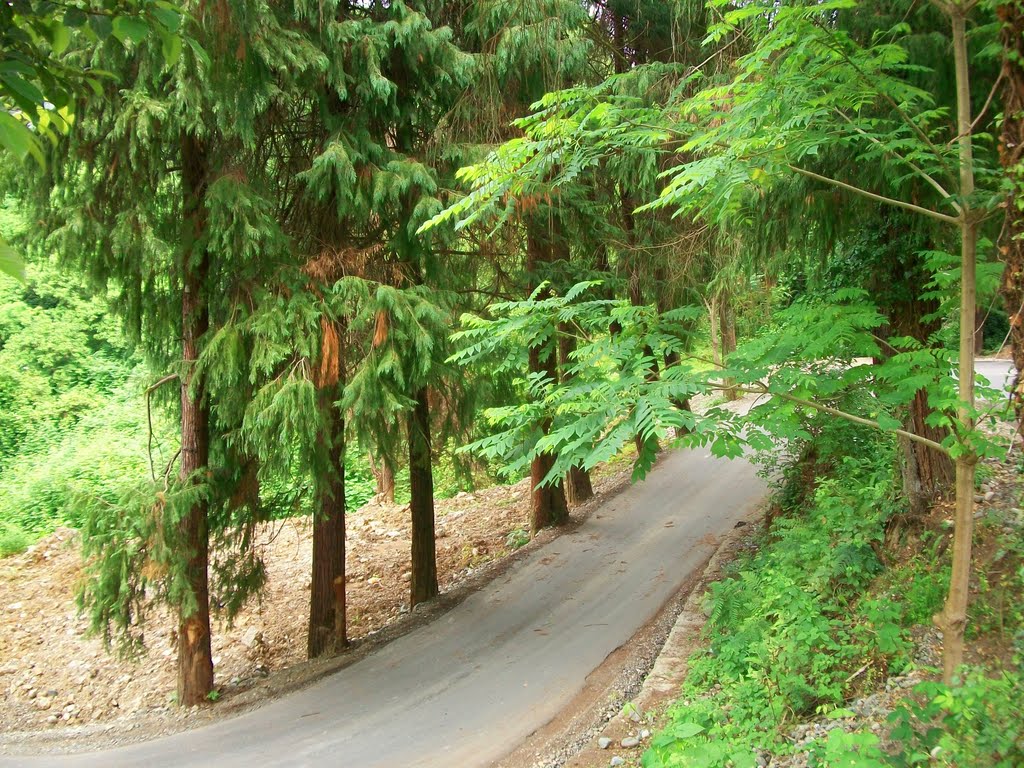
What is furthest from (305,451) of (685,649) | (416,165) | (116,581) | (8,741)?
(8,741)

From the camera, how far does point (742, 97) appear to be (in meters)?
4.46

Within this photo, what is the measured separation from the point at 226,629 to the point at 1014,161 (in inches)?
428

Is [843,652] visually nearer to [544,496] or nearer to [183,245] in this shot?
[544,496]

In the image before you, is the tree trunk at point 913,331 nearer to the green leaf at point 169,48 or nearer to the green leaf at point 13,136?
the green leaf at point 169,48

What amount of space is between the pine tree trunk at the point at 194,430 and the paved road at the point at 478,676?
102 centimetres

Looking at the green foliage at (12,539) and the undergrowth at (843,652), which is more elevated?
the undergrowth at (843,652)

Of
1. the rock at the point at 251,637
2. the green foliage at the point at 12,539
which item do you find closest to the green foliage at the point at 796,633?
the rock at the point at 251,637

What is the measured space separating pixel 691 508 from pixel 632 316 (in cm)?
994

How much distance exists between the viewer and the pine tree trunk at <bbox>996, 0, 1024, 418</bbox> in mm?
3463

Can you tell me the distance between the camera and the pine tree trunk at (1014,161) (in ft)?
11.4

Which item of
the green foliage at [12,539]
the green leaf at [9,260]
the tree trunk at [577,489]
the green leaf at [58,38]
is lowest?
the green foliage at [12,539]

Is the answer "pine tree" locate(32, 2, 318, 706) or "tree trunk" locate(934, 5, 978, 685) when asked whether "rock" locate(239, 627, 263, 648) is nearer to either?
"pine tree" locate(32, 2, 318, 706)

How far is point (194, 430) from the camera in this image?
8.80m

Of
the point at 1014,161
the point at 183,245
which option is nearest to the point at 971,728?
the point at 1014,161
